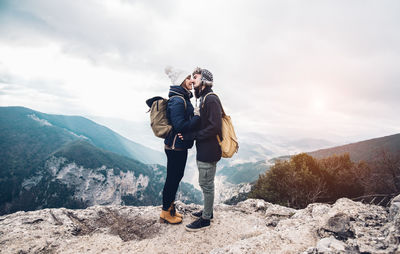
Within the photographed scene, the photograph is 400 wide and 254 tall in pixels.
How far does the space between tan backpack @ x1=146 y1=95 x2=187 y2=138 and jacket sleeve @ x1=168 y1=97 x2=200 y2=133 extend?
21 centimetres

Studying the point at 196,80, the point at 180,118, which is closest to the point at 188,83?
the point at 196,80

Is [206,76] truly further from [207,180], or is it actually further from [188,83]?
[207,180]

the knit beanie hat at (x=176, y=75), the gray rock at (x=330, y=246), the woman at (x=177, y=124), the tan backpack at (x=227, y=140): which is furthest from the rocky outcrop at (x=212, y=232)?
the knit beanie hat at (x=176, y=75)

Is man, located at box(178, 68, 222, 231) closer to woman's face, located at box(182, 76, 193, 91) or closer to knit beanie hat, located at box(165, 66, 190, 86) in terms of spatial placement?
woman's face, located at box(182, 76, 193, 91)

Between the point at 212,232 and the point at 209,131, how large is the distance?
8.80 feet

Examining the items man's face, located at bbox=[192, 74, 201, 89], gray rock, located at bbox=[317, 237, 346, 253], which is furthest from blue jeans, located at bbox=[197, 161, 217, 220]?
gray rock, located at bbox=[317, 237, 346, 253]

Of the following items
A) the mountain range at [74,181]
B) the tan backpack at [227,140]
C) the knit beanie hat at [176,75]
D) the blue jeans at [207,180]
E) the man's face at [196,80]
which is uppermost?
the knit beanie hat at [176,75]

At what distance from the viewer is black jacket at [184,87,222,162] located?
14.0 ft

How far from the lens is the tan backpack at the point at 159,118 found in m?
4.73

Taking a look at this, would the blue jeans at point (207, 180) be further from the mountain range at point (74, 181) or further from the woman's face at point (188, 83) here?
the mountain range at point (74, 181)

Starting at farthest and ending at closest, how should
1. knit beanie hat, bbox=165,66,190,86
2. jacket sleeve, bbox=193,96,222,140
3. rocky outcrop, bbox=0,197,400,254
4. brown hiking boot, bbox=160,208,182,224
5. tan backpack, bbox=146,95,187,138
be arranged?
1. brown hiking boot, bbox=160,208,182,224
2. knit beanie hat, bbox=165,66,190,86
3. tan backpack, bbox=146,95,187,138
4. jacket sleeve, bbox=193,96,222,140
5. rocky outcrop, bbox=0,197,400,254

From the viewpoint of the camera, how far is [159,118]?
4.81m

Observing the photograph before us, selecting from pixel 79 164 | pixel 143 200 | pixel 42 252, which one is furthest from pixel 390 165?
pixel 79 164

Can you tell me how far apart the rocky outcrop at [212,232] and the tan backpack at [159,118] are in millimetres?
2619
